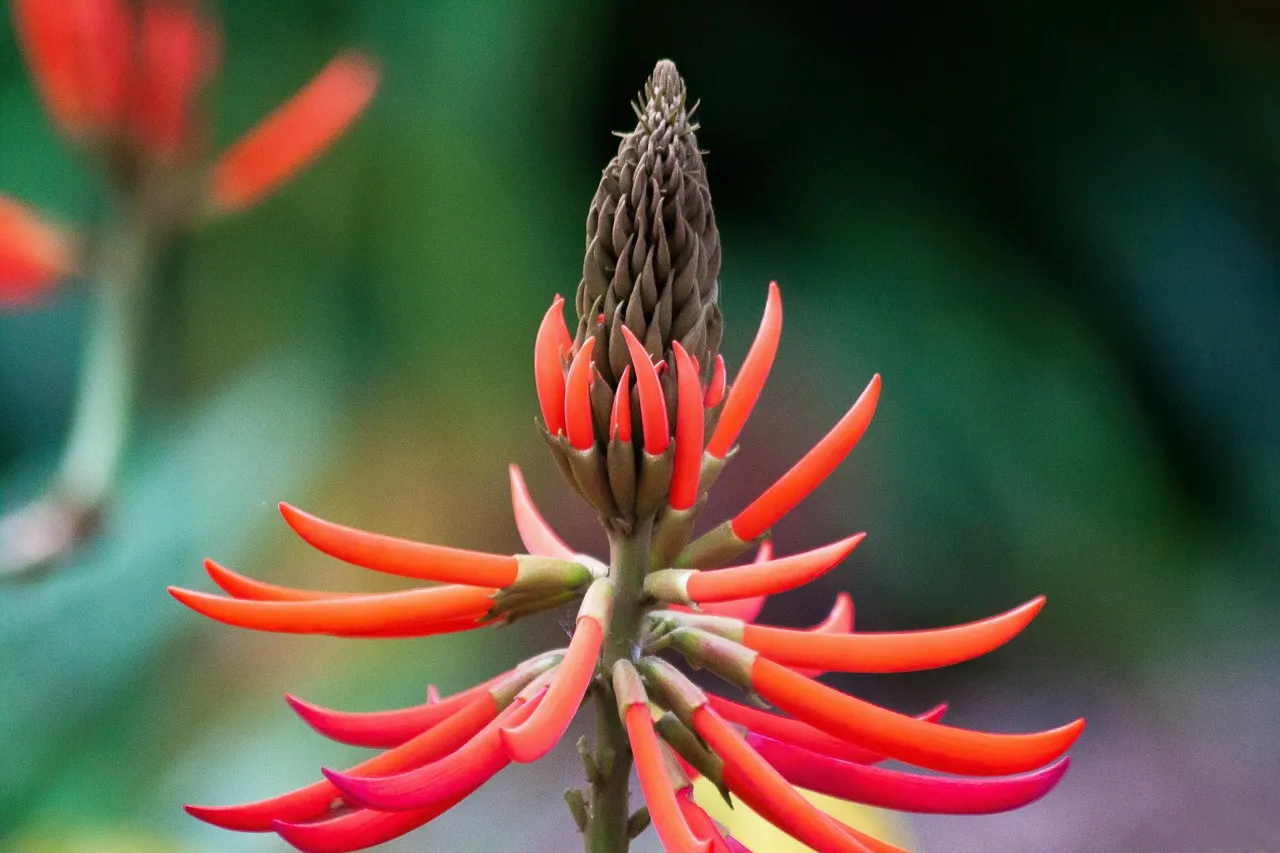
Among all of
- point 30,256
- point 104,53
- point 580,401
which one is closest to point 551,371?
point 580,401

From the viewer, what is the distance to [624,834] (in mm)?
438

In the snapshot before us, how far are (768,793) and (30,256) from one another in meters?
1.39

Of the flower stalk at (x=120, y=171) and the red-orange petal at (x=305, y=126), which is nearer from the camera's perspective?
the flower stalk at (x=120, y=171)

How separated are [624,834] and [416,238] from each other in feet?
4.23

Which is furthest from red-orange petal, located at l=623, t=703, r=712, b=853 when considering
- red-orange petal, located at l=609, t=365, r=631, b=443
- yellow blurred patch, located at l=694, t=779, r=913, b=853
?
yellow blurred patch, located at l=694, t=779, r=913, b=853

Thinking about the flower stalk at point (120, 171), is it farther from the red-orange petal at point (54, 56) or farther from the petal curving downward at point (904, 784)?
the petal curving downward at point (904, 784)

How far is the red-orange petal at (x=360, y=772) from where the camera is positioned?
1.26 feet

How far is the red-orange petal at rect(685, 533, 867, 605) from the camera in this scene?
402 mm

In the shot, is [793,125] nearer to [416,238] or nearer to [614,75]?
[614,75]

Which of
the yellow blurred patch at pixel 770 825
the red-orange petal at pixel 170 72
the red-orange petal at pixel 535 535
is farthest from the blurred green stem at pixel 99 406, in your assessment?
the red-orange petal at pixel 535 535

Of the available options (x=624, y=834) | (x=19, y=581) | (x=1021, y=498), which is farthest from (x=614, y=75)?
(x=624, y=834)

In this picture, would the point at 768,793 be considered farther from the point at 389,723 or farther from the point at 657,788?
the point at 389,723

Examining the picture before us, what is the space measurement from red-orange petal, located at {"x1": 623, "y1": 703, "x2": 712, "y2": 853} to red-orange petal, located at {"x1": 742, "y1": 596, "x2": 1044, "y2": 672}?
68 mm

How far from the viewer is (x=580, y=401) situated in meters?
0.42
